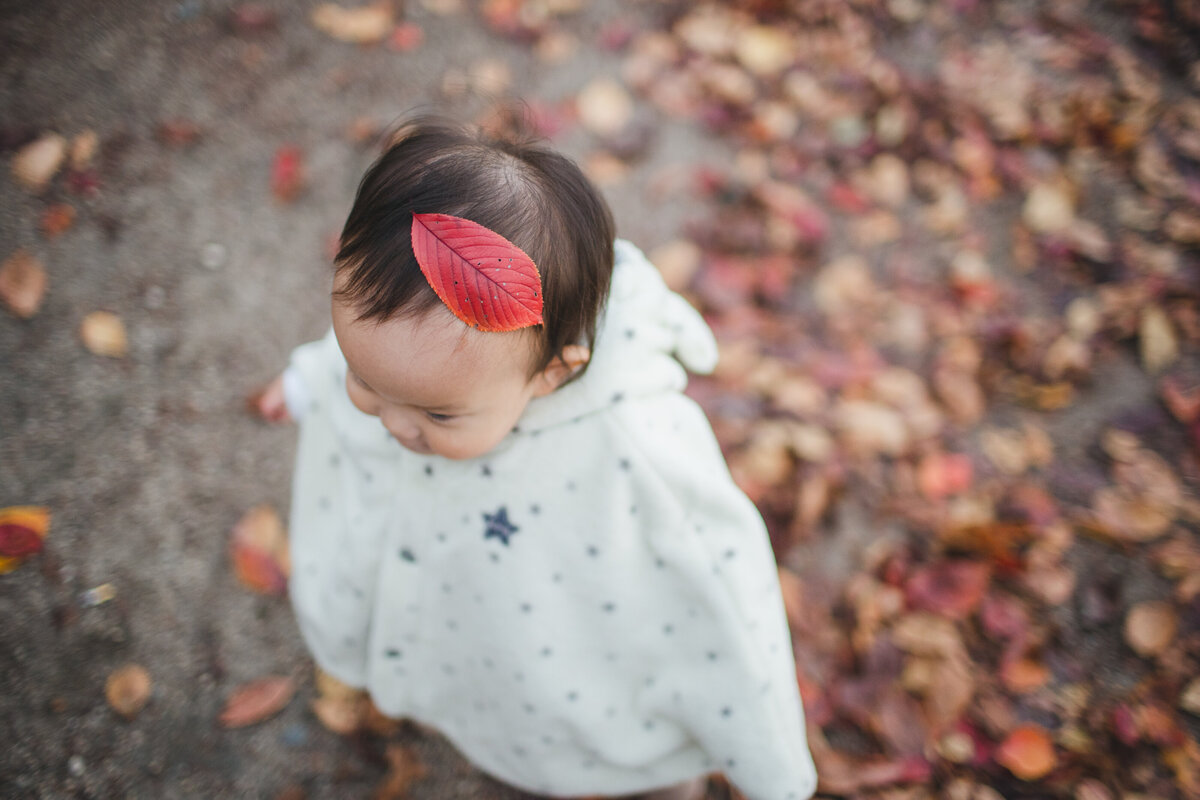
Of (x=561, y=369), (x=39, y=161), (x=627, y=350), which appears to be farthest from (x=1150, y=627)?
(x=39, y=161)

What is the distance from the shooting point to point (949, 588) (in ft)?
5.62

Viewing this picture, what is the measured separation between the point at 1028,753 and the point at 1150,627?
17.4 inches

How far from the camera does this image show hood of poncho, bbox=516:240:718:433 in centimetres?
106

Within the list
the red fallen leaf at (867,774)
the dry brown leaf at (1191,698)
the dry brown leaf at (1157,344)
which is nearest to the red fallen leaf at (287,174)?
the red fallen leaf at (867,774)

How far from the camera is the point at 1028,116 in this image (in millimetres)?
2383

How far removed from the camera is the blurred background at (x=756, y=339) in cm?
157

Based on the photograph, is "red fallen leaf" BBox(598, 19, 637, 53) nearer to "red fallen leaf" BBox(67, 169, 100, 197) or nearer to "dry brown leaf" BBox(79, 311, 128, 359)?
"red fallen leaf" BBox(67, 169, 100, 197)

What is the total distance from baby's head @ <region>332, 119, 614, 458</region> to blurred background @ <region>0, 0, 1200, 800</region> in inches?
26.1

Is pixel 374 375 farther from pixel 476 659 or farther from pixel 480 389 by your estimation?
pixel 476 659

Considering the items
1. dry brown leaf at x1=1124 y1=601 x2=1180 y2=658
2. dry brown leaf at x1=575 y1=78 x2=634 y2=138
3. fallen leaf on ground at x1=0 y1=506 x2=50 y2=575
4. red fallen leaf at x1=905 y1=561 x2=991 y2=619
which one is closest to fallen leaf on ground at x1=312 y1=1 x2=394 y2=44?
dry brown leaf at x1=575 y1=78 x2=634 y2=138

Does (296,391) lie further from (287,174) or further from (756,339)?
(756,339)

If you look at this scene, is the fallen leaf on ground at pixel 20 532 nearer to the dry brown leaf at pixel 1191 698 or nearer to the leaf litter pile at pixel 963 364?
the leaf litter pile at pixel 963 364

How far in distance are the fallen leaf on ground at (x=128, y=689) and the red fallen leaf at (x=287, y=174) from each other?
1292mm

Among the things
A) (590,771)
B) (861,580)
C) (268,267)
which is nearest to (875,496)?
(861,580)
